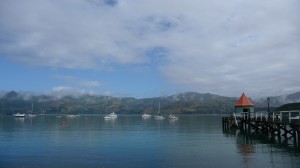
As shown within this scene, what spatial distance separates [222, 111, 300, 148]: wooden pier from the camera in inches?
1967

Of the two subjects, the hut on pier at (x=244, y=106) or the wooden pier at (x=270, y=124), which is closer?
the wooden pier at (x=270, y=124)

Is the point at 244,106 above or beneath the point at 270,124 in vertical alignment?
above

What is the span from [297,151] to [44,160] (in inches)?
1079

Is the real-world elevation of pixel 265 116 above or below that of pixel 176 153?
above

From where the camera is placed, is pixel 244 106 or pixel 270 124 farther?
pixel 244 106

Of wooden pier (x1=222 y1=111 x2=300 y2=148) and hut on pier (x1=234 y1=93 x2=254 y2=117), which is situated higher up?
hut on pier (x1=234 y1=93 x2=254 y2=117)

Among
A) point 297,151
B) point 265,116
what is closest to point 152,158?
point 297,151

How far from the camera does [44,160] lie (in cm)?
3531

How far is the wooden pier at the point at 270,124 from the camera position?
1967 inches

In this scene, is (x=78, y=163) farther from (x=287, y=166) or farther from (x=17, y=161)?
(x=287, y=166)

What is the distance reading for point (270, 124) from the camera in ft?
197

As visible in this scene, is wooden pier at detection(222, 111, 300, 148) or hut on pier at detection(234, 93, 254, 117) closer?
wooden pier at detection(222, 111, 300, 148)

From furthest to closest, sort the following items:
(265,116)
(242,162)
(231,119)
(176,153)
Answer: (231,119)
(265,116)
(176,153)
(242,162)

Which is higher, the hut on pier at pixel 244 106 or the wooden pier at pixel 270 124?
the hut on pier at pixel 244 106
